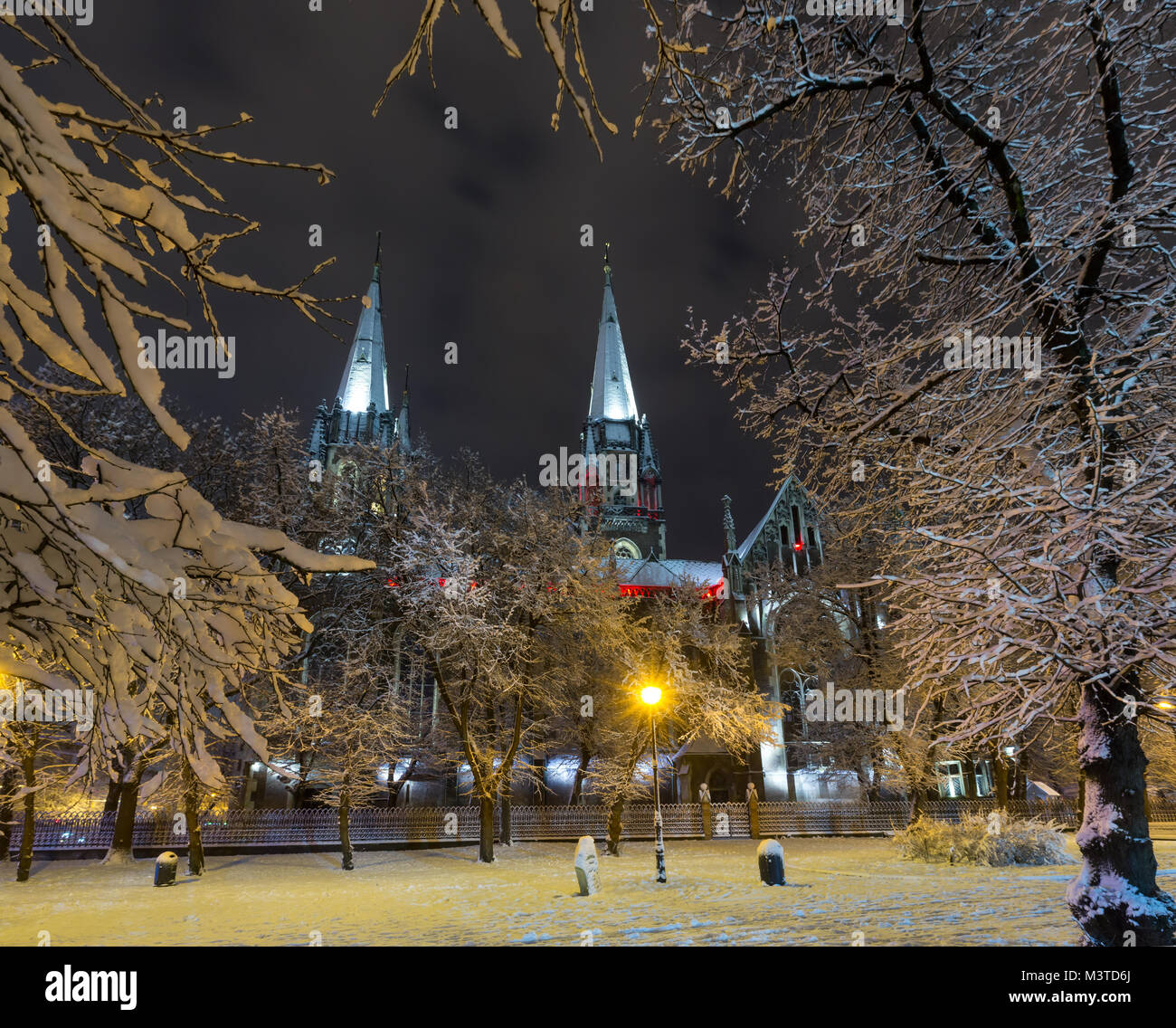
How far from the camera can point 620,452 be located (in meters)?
68.0

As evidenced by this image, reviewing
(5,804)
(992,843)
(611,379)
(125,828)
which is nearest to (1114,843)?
(992,843)

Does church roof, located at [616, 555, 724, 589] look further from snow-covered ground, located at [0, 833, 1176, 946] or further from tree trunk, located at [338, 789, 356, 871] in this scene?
snow-covered ground, located at [0, 833, 1176, 946]

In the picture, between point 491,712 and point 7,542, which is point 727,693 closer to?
point 491,712

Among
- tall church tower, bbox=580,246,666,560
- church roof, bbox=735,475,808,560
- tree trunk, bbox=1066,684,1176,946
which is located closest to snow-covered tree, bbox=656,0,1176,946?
tree trunk, bbox=1066,684,1176,946

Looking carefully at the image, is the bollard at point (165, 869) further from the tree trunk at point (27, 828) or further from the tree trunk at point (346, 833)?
the tree trunk at point (346, 833)

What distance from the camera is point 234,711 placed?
11.1 ft

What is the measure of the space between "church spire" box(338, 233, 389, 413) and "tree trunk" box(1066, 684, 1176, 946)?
2384 inches

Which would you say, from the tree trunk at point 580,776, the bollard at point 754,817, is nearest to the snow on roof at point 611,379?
the tree trunk at point 580,776

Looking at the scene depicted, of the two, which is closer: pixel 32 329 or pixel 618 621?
pixel 32 329

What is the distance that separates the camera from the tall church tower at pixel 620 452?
62594 mm

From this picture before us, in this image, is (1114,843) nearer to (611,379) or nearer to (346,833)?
(346,833)


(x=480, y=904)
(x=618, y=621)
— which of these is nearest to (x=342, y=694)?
(x=618, y=621)

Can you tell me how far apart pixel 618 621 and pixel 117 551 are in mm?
17188

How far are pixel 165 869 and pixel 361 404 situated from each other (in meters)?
49.9
